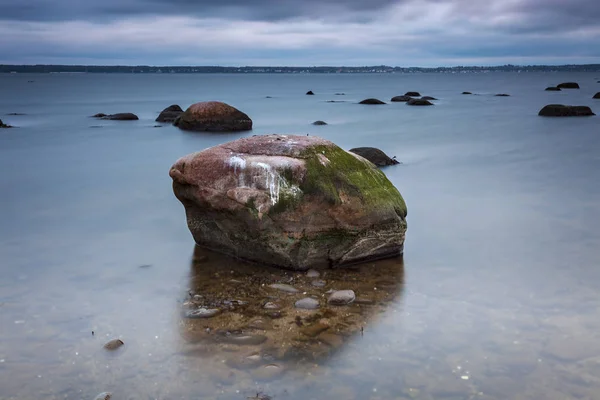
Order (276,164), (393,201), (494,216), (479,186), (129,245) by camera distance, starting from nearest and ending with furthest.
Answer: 1. (276,164)
2. (393,201)
3. (129,245)
4. (494,216)
5. (479,186)

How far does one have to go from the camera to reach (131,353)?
6.25m

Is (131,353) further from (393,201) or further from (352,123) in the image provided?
(352,123)

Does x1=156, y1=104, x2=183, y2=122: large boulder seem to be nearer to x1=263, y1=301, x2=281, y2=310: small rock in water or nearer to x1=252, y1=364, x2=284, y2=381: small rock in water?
x1=263, y1=301, x2=281, y2=310: small rock in water

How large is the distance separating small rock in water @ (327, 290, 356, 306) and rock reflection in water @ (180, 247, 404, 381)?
0.05 metres

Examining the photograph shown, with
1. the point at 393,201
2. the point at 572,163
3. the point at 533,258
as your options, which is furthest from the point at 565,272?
the point at 572,163

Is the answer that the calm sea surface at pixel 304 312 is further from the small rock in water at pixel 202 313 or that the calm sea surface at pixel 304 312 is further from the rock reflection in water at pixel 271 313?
the small rock in water at pixel 202 313

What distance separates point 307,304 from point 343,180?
2.10 metres

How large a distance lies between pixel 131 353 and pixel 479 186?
A: 455 inches

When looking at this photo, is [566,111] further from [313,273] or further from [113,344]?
[113,344]

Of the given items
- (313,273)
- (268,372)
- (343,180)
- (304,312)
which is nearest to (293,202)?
(343,180)

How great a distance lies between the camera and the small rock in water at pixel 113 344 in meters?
6.34

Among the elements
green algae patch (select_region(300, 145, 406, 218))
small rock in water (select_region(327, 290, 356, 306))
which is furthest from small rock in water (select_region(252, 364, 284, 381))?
green algae patch (select_region(300, 145, 406, 218))

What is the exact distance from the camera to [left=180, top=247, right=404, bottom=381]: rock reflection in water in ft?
20.1

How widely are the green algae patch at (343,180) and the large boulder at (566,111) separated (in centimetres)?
3149
